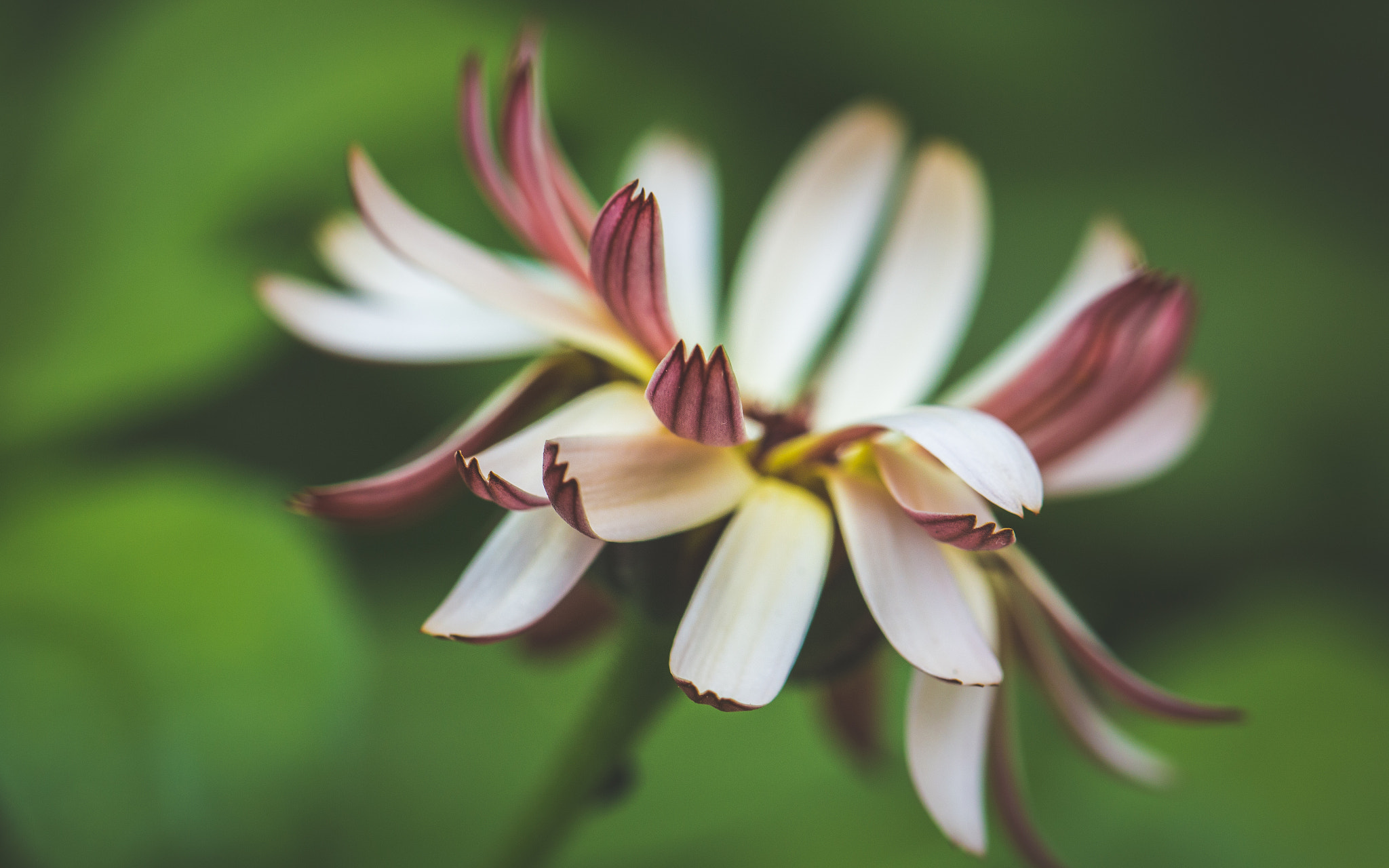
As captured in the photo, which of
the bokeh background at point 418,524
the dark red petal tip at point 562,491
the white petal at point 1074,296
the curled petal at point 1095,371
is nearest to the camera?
the dark red petal tip at point 562,491

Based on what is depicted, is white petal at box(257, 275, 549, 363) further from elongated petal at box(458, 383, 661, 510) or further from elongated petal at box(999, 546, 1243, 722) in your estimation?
elongated petal at box(999, 546, 1243, 722)

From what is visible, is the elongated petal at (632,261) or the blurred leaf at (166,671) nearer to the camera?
the elongated petal at (632,261)

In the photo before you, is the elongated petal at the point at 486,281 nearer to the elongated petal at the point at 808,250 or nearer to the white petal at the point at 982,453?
the white petal at the point at 982,453

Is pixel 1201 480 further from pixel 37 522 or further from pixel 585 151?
pixel 37 522

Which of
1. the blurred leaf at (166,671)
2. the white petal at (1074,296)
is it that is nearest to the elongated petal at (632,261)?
the white petal at (1074,296)

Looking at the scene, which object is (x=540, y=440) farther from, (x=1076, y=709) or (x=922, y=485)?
(x=1076, y=709)

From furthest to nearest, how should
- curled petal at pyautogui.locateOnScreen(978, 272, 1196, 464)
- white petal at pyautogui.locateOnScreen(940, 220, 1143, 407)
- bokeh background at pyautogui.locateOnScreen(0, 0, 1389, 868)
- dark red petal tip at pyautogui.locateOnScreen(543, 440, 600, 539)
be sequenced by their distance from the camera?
bokeh background at pyautogui.locateOnScreen(0, 0, 1389, 868) < white petal at pyautogui.locateOnScreen(940, 220, 1143, 407) < curled petal at pyautogui.locateOnScreen(978, 272, 1196, 464) < dark red petal tip at pyautogui.locateOnScreen(543, 440, 600, 539)

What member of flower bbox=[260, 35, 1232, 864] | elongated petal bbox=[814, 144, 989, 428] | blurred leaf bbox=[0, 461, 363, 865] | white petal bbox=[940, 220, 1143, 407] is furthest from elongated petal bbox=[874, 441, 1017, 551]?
blurred leaf bbox=[0, 461, 363, 865]
